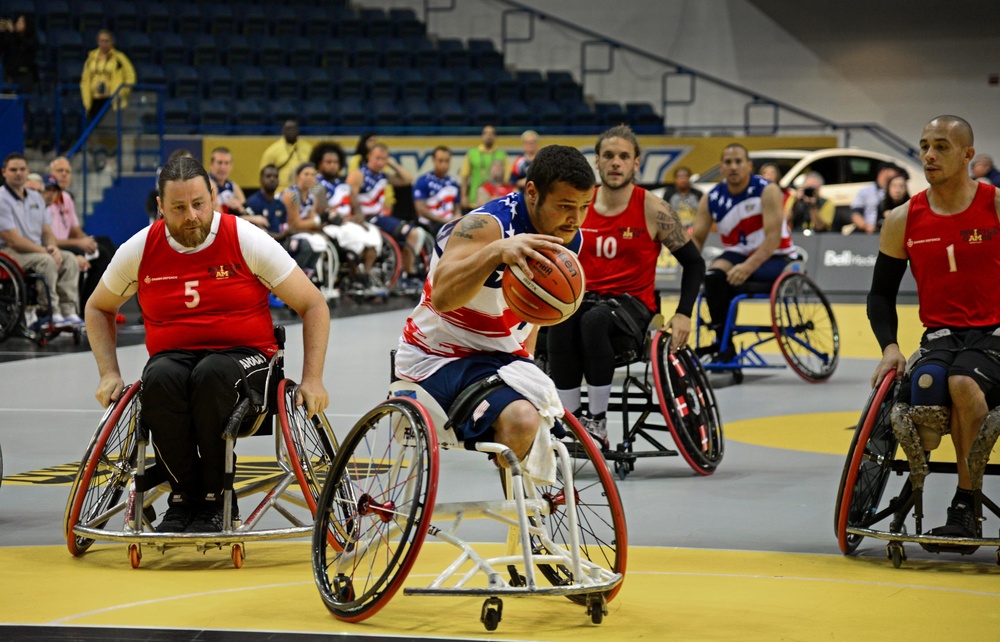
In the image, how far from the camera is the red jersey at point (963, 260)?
5.20 meters

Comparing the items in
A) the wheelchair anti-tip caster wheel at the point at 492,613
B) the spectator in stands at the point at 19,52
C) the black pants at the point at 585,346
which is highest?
the spectator in stands at the point at 19,52

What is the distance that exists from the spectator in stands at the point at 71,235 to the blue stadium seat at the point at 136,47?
37.8ft

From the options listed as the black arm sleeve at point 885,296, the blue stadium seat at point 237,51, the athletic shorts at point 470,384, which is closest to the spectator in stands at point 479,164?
the blue stadium seat at point 237,51

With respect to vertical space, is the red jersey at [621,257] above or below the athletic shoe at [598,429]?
above

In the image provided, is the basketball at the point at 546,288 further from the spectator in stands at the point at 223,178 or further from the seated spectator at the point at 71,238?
the spectator in stands at the point at 223,178

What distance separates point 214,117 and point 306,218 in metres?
9.01

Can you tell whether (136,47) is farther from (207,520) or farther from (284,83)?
(207,520)

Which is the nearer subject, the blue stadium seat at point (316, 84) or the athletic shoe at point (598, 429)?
the athletic shoe at point (598, 429)

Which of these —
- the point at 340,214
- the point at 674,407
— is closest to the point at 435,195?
the point at 340,214

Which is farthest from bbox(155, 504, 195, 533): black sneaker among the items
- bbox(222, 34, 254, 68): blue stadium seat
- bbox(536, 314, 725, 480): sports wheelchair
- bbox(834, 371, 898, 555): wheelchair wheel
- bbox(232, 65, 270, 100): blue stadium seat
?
bbox(222, 34, 254, 68): blue stadium seat

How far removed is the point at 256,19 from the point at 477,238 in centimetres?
2258

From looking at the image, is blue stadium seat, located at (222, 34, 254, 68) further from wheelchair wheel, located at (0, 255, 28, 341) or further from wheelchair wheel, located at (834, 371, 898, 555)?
wheelchair wheel, located at (834, 371, 898, 555)

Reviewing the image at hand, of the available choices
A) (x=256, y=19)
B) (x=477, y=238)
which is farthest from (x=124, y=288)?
(x=256, y=19)

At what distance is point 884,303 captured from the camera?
17.7ft
